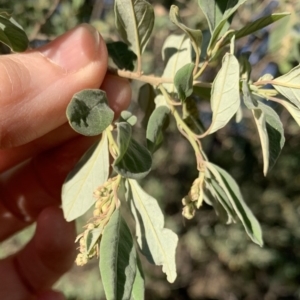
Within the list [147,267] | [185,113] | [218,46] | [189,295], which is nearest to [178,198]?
[147,267]

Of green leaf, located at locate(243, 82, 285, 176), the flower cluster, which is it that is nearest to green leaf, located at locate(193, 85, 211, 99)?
green leaf, located at locate(243, 82, 285, 176)

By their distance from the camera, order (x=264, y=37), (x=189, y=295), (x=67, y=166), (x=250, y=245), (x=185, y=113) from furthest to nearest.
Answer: (x=189, y=295)
(x=250, y=245)
(x=264, y=37)
(x=67, y=166)
(x=185, y=113)

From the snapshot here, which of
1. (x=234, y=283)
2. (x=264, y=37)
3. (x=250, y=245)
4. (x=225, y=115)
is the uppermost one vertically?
(x=225, y=115)

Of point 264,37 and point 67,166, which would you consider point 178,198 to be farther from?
point 67,166

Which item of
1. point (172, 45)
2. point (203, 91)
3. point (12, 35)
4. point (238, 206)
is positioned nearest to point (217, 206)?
point (238, 206)

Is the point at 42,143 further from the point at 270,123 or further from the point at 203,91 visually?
the point at 270,123
